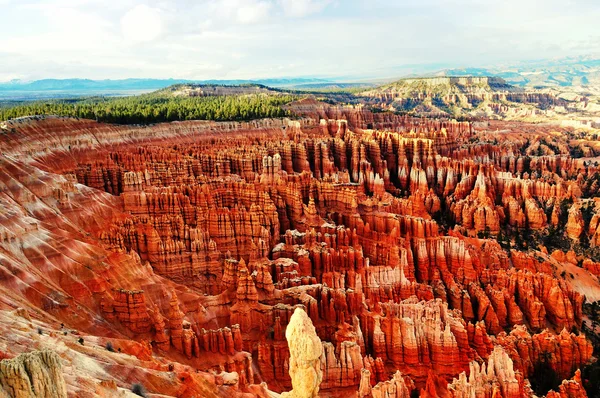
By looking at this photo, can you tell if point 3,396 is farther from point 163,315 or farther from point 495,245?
point 495,245

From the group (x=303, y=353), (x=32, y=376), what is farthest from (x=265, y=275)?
(x=32, y=376)

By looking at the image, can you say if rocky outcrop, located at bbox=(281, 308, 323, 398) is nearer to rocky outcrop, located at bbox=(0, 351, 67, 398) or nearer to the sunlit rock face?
the sunlit rock face

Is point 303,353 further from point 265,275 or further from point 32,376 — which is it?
point 265,275

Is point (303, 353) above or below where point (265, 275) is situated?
above

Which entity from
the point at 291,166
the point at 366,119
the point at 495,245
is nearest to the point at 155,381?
the point at 495,245

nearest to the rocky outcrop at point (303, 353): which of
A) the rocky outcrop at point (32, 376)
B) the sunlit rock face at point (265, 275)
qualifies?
the sunlit rock face at point (265, 275)

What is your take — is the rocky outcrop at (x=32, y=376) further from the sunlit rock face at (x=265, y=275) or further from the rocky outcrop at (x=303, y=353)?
the rocky outcrop at (x=303, y=353)

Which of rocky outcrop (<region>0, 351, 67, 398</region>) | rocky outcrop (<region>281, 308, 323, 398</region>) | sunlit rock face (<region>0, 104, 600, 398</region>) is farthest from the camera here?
sunlit rock face (<region>0, 104, 600, 398</region>)

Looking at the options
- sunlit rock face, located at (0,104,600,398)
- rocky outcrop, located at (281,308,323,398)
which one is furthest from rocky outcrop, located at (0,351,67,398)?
rocky outcrop, located at (281,308,323,398)

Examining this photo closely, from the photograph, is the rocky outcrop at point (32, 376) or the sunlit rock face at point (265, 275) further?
the sunlit rock face at point (265, 275)
